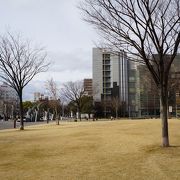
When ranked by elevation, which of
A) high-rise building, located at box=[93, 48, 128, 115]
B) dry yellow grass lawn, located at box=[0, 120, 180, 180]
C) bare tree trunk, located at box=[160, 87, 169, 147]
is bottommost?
dry yellow grass lawn, located at box=[0, 120, 180, 180]

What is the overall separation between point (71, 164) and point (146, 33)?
643 centimetres

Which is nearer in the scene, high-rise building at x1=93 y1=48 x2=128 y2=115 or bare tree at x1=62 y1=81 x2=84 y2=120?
bare tree at x1=62 y1=81 x2=84 y2=120

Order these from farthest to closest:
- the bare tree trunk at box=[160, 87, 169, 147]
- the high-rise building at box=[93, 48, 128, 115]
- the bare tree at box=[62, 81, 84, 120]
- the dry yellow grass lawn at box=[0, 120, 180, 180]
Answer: the high-rise building at box=[93, 48, 128, 115], the bare tree at box=[62, 81, 84, 120], the bare tree trunk at box=[160, 87, 169, 147], the dry yellow grass lawn at box=[0, 120, 180, 180]

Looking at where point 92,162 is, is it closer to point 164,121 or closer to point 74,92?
point 164,121

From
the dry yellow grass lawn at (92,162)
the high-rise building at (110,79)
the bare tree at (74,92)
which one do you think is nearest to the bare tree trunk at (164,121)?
the dry yellow grass lawn at (92,162)

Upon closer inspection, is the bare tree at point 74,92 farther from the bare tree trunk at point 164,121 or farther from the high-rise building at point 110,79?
the bare tree trunk at point 164,121

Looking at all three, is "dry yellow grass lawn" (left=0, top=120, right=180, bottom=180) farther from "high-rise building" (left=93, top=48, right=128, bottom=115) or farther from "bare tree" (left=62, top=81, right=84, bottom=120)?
"high-rise building" (left=93, top=48, right=128, bottom=115)

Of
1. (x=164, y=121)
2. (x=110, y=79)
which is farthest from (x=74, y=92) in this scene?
(x=164, y=121)

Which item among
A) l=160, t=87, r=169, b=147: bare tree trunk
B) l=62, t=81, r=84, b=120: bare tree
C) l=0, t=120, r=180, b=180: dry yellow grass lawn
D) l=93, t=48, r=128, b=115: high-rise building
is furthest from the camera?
l=93, t=48, r=128, b=115: high-rise building

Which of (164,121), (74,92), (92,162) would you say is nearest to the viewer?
(92,162)

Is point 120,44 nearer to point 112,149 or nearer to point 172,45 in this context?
point 172,45

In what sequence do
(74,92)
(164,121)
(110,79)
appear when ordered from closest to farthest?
1. (164,121)
2. (74,92)
3. (110,79)

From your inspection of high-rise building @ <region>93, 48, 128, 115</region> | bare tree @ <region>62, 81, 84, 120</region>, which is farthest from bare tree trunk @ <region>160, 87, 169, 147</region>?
high-rise building @ <region>93, 48, 128, 115</region>

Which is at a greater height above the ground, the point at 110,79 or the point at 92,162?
the point at 110,79
